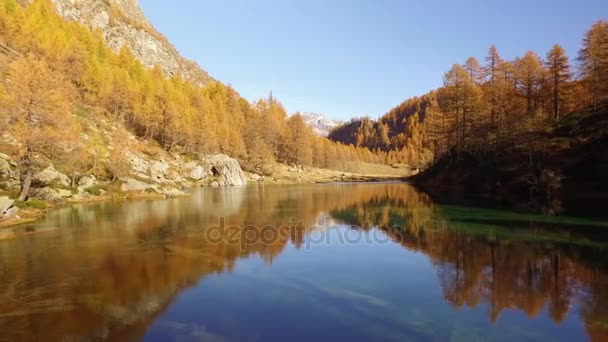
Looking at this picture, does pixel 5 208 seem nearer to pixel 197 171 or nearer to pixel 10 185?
pixel 10 185

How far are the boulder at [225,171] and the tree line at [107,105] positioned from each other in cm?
656

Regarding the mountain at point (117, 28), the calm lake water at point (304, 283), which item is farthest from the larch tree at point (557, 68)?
the mountain at point (117, 28)

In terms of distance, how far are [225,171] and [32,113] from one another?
63.0 m

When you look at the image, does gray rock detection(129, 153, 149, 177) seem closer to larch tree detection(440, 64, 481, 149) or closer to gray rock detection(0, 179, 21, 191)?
gray rock detection(0, 179, 21, 191)

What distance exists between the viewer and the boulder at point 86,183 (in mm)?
48769

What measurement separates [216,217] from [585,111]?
60.2 m

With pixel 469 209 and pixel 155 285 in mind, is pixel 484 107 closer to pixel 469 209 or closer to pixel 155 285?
pixel 469 209

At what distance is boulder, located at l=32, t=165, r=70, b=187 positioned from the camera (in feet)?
140

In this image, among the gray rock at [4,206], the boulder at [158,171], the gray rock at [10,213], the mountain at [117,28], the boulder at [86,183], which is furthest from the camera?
the mountain at [117,28]

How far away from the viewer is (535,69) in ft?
229

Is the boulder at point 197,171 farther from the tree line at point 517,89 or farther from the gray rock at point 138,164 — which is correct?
the tree line at point 517,89

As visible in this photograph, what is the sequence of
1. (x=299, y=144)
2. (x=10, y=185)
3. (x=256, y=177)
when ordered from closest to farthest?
(x=10, y=185), (x=256, y=177), (x=299, y=144)

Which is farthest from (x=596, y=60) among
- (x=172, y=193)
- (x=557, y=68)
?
(x=172, y=193)

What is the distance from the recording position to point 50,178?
4525cm
